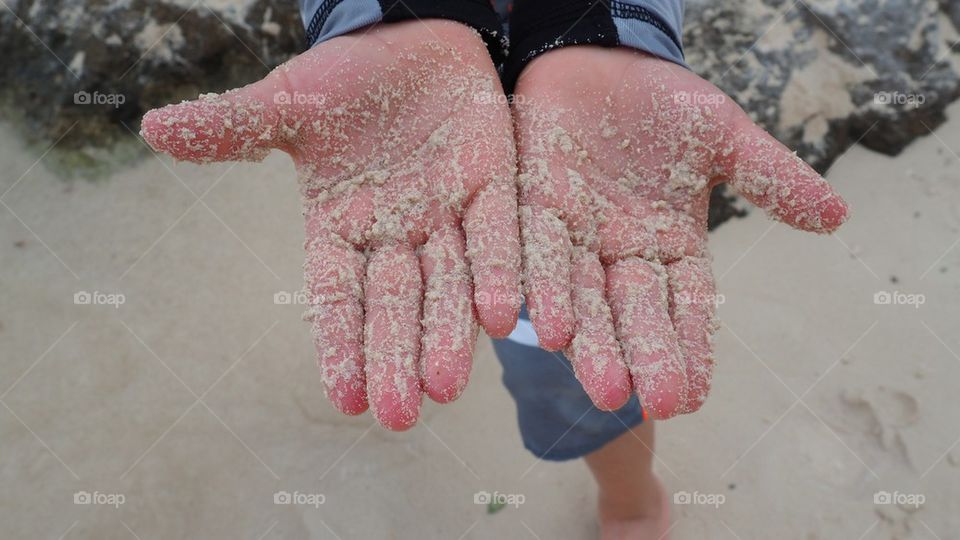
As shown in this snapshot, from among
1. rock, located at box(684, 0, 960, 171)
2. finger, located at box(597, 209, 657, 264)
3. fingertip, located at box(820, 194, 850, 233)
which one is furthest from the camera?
rock, located at box(684, 0, 960, 171)

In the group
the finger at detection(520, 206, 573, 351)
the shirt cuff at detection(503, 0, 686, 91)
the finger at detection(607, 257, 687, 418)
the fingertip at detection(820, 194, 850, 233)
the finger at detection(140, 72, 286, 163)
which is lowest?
the finger at detection(607, 257, 687, 418)

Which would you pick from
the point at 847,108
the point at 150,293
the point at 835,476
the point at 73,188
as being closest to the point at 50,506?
the point at 150,293

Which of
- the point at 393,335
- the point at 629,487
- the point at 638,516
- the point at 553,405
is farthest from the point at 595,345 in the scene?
the point at 638,516

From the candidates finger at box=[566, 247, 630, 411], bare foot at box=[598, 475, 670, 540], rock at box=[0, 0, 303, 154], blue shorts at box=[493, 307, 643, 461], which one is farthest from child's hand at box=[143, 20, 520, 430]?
rock at box=[0, 0, 303, 154]

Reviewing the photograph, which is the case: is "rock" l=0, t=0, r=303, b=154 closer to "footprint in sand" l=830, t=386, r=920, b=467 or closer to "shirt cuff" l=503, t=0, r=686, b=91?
"shirt cuff" l=503, t=0, r=686, b=91

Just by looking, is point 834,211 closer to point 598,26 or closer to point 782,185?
point 782,185

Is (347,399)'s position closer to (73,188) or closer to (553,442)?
(553,442)

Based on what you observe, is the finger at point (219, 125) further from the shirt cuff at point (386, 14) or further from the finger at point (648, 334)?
the finger at point (648, 334)
